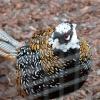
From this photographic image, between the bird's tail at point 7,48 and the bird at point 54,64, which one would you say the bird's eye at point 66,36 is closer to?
the bird at point 54,64

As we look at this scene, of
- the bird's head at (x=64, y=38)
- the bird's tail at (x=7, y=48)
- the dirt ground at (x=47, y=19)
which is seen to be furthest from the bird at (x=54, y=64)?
the dirt ground at (x=47, y=19)

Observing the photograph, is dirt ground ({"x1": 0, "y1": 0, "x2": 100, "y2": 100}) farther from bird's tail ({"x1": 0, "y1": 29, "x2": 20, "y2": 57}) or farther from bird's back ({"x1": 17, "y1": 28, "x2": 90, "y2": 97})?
bird's back ({"x1": 17, "y1": 28, "x2": 90, "y2": 97})

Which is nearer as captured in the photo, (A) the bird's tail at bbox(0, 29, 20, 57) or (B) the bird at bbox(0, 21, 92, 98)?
(B) the bird at bbox(0, 21, 92, 98)

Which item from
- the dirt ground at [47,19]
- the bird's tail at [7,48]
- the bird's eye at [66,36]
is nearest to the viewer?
the bird's eye at [66,36]

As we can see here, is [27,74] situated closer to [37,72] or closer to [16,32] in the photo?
[37,72]

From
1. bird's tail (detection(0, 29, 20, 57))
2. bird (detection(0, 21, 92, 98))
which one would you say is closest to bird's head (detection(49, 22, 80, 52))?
bird (detection(0, 21, 92, 98))

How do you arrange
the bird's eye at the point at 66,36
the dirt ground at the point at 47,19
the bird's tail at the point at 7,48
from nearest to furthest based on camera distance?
the bird's eye at the point at 66,36 < the bird's tail at the point at 7,48 < the dirt ground at the point at 47,19

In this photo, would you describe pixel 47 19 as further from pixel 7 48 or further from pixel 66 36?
Result: pixel 66 36
